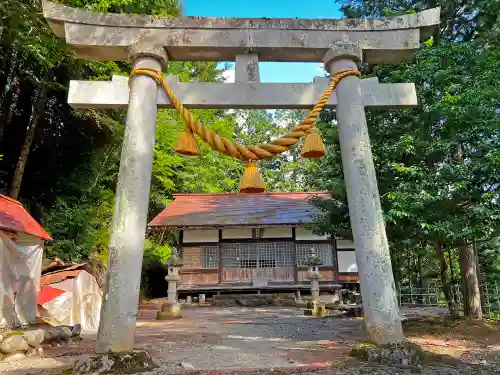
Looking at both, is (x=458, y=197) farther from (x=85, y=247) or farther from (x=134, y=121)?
(x=85, y=247)

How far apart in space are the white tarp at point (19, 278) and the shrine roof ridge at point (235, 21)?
4158mm

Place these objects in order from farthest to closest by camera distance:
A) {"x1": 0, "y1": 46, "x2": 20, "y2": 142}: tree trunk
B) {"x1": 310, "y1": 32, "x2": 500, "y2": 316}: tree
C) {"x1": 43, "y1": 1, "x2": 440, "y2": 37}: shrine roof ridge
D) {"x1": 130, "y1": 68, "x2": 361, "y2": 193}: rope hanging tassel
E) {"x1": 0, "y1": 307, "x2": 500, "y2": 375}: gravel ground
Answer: {"x1": 0, "y1": 46, "x2": 20, "y2": 142}: tree trunk, {"x1": 310, "y1": 32, "x2": 500, "y2": 316}: tree, {"x1": 43, "y1": 1, "x2": 440, "y2": 37}: shrine roof ridge, {"x1": 130, "y1": 68, "x2": 361, "y2": 193}: rope hanging tassel, {"x1": 0, "y1": 307, "x2": 500, "y2": 375}: gravel ground

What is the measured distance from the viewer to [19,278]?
23.8 feet

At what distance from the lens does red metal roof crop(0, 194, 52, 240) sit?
6.95 meters

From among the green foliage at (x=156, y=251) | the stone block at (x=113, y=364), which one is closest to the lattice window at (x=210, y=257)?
the green foliage at (x=156, y=251)

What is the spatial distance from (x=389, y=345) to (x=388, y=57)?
377 centimetres

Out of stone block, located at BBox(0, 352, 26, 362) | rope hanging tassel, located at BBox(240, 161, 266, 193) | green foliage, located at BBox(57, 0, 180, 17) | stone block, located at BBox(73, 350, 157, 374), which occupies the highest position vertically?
green foliage, located at BBox(57, 0, 180, 17)

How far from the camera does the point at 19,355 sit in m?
5.16

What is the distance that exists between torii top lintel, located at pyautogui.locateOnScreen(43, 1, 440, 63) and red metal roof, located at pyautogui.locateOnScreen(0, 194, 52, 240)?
3707 millimetres

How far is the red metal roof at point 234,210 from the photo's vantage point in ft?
54.6

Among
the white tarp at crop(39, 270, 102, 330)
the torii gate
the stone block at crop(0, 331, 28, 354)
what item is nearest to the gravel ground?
the stone block at crop(0, 331, 28, 354)

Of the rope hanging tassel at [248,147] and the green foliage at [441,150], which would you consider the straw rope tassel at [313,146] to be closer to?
the rope hanging tassel at [248,147]

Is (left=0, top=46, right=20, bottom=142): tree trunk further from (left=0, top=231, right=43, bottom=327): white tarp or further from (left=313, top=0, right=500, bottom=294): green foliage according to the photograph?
(left=313, top=0, right=500, bottom=294): green foliage

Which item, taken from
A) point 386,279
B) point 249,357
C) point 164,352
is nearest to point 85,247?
point 164,352
